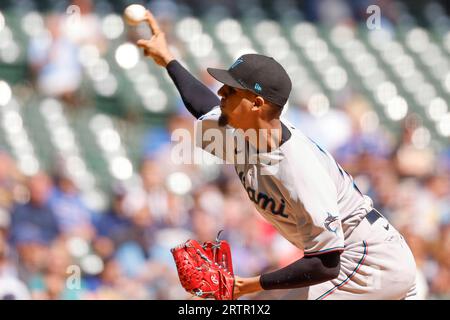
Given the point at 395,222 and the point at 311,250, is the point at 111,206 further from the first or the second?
the point at 311,250

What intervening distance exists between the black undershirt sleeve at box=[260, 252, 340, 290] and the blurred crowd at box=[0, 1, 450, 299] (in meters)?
2.21

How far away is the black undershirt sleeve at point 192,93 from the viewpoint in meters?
4.16

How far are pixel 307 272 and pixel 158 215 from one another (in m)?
3.76

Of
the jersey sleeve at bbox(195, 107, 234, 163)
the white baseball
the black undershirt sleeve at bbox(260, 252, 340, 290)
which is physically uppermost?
the white baseball

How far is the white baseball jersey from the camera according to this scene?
3.49m

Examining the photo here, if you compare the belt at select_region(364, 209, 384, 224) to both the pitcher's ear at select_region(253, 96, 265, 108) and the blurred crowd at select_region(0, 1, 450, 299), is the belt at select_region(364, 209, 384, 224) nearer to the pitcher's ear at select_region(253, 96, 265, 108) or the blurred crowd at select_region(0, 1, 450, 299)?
the pitcher's ear at select_region(253, 96, 265, 108)

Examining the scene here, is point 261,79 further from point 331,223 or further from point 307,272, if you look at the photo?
point 307,272

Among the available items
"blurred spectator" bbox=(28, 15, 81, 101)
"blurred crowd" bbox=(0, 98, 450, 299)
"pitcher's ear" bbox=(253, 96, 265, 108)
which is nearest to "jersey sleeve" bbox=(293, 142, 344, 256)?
"pitcher's ear" bbox=(253, 96, 265, 108)

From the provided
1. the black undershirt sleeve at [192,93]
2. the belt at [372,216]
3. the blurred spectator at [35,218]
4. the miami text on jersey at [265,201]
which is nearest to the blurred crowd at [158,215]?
the blurred spectator at [35,218]

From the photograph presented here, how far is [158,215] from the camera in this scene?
719 cm

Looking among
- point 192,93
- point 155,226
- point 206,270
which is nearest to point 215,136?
point 192,93

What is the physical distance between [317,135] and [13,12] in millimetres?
3396

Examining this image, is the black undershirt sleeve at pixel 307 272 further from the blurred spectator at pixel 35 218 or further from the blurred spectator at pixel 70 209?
the blurred spectator at pixel 70 209
